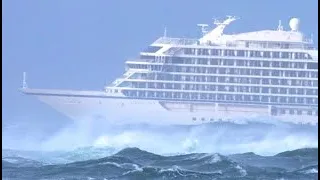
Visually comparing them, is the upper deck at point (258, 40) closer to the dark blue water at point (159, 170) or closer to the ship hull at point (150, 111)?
the ship hull at point (150, 111)

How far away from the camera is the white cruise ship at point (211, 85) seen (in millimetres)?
38750

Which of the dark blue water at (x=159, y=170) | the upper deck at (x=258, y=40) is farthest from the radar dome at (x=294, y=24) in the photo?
the dark blue water at (x=159, y=170)

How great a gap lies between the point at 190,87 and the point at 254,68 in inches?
113

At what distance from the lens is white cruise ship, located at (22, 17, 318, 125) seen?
38.8 metres

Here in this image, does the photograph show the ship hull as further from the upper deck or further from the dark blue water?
the dark blue water

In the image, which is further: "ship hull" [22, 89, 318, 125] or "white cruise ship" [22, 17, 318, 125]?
"white cruise ship" [22, 17, 318, 125]

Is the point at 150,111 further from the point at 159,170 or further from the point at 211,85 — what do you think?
the point at 159,170

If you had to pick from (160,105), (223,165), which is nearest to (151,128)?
(160,105)

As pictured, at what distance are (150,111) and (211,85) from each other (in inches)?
108

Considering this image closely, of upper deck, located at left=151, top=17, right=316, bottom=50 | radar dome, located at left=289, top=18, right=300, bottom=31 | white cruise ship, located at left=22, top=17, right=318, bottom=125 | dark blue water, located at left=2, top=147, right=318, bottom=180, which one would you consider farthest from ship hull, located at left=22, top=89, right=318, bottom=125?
dark blue water, located at left=2, top=147, right=318, bottom=180

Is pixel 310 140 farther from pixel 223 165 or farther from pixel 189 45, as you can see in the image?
pixel 223 165

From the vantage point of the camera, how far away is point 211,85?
130ft

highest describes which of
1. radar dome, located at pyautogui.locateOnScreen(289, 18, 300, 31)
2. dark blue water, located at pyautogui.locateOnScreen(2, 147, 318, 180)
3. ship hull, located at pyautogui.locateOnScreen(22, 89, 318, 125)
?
radar dome, located at pyautogui.locateOnScreen(289, 18, 300, 31)

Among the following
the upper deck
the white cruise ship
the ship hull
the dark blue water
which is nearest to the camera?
the dark blue water
